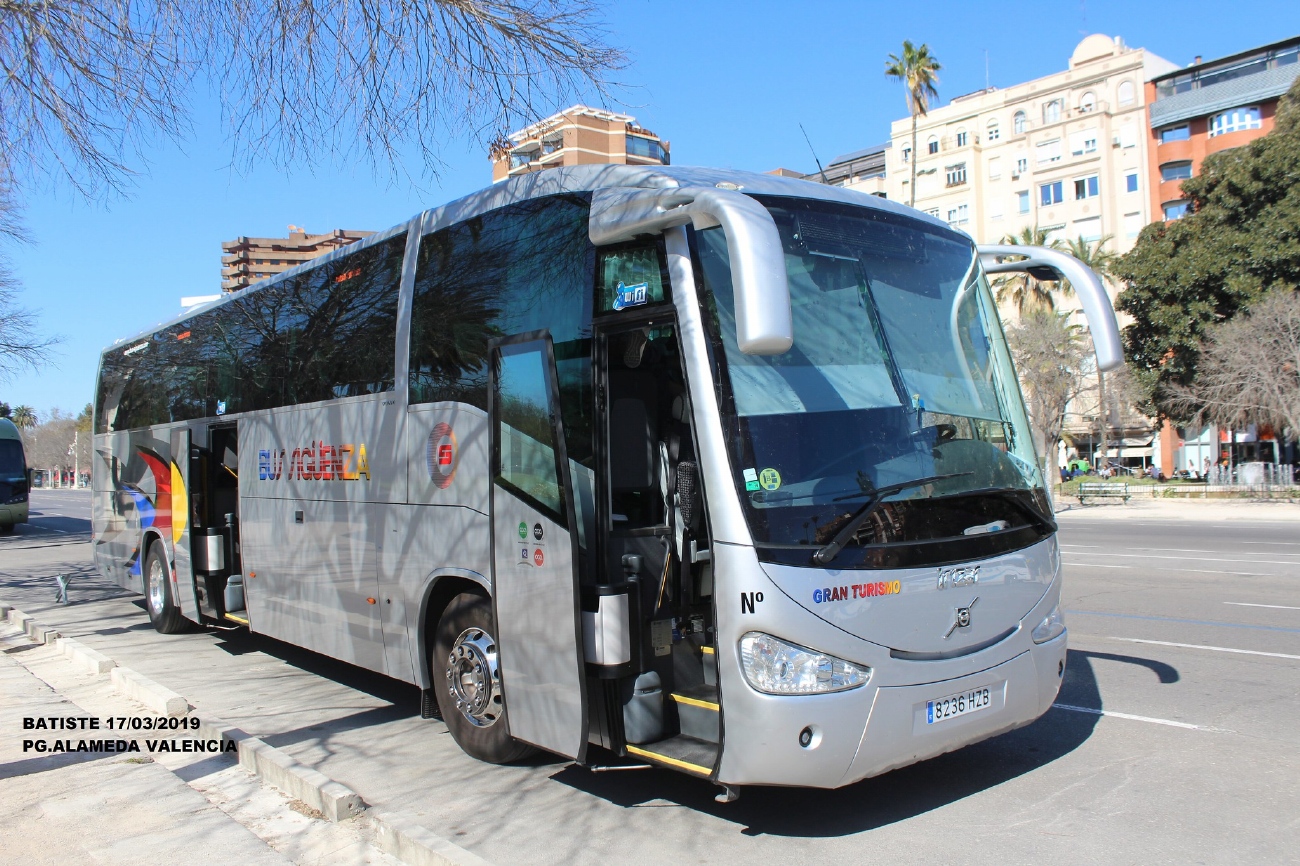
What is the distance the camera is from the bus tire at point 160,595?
36.5 ft

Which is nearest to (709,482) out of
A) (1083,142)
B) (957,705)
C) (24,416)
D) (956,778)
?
(957,705)

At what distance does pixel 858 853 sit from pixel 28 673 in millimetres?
8360

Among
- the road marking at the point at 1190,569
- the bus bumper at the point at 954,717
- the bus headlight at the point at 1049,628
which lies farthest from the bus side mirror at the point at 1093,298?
the road marking at the point at 1190,569

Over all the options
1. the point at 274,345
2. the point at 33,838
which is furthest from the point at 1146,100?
the point at 33,838

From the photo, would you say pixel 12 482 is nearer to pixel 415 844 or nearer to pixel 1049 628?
pixel 415 844

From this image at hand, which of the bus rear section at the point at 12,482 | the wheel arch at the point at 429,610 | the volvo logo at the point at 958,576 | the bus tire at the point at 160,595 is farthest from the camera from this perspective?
the bus rear section at the point at 12,482

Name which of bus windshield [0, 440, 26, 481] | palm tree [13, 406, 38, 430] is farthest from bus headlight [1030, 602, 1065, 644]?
palm tree [13, 406, 38, 430]

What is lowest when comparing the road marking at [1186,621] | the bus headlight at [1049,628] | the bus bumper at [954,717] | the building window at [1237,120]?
the road marking at [1186,621]

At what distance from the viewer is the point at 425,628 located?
21.1ft

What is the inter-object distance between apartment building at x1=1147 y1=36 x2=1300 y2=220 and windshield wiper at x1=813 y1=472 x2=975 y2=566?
186ft

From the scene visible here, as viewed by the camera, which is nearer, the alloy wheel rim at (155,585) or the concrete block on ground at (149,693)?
the concrete block on ground at (149,693)

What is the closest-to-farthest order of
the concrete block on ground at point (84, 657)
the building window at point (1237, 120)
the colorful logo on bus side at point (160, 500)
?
1. the concrete block on ground at point (84, 657)
2. the colorful logo on bus side at point (160, 500)
3. the building window at point (1237, 120)

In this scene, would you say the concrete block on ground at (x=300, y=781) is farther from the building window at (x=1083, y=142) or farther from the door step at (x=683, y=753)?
the building window at (x=1083, y=142)

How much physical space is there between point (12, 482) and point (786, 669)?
34077 millimetres
